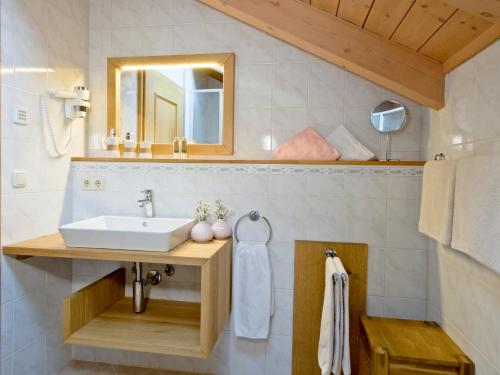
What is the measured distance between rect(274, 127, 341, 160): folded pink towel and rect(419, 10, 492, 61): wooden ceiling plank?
66 cm

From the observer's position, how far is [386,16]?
1498mm

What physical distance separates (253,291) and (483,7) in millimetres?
1603

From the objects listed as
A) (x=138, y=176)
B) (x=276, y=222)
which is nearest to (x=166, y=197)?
(x=138, y=176)

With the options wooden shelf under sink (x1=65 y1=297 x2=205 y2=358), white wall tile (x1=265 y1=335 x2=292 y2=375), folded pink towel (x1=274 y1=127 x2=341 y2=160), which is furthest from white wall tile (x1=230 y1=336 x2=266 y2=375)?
folded pink towel (x1=274 y1=127 x2=341 y2=160)

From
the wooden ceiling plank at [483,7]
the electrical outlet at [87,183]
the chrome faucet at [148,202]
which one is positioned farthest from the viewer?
the electrical outlet at [87,183]

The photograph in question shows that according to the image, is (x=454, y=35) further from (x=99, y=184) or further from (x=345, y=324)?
(x=99, y=184)

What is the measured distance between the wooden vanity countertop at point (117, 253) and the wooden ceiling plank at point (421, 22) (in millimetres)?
1357

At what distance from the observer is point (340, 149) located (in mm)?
1959

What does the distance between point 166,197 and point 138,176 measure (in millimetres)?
220

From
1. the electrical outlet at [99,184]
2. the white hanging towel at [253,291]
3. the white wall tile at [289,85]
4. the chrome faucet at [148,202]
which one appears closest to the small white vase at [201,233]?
the white hanging towel at [253,291]

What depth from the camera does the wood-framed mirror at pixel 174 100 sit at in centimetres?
209

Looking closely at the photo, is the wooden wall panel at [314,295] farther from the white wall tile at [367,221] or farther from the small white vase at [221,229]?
the small white vase at [221,229]

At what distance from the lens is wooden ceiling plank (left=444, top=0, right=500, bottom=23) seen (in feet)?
3.30

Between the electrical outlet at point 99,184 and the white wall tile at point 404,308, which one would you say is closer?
the white wall tile at point 404,308
